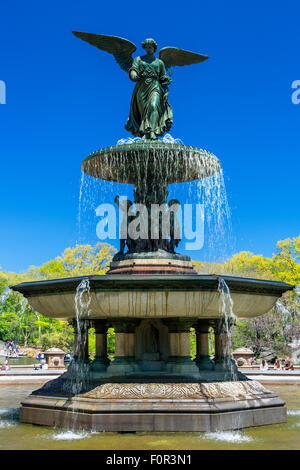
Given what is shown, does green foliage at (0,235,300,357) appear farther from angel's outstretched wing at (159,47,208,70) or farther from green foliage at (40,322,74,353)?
angel's outstretched wing at (159,47,208,70)

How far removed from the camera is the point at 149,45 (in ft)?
Result: 39.9

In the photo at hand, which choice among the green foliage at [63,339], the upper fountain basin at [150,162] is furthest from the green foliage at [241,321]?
the upper fountain basin at [150,162]

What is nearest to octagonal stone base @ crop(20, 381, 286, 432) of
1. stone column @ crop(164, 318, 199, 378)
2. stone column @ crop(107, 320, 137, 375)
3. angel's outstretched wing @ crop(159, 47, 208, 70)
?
stone column @ crop(164, 318, 199, 378)

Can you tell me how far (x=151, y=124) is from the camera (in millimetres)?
11922

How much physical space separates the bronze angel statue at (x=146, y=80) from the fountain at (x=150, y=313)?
24 millimetres

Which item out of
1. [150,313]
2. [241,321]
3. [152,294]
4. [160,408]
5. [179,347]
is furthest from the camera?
[241,321]

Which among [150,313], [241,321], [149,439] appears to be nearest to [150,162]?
[150,313]

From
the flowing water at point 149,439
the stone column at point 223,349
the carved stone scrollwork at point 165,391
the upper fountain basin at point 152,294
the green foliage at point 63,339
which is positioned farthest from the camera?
the green foliage at point 63,339

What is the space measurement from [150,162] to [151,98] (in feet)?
5.53

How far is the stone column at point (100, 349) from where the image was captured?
34.2 feet

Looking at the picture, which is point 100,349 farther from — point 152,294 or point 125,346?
point 152,294

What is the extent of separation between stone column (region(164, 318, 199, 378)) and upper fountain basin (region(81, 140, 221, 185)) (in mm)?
3231

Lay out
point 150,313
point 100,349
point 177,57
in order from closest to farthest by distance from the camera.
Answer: point 150,313 < point 100,349 < point 177,57

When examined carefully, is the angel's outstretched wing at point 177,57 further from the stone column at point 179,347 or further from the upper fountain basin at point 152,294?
the stone column at point 179,347
